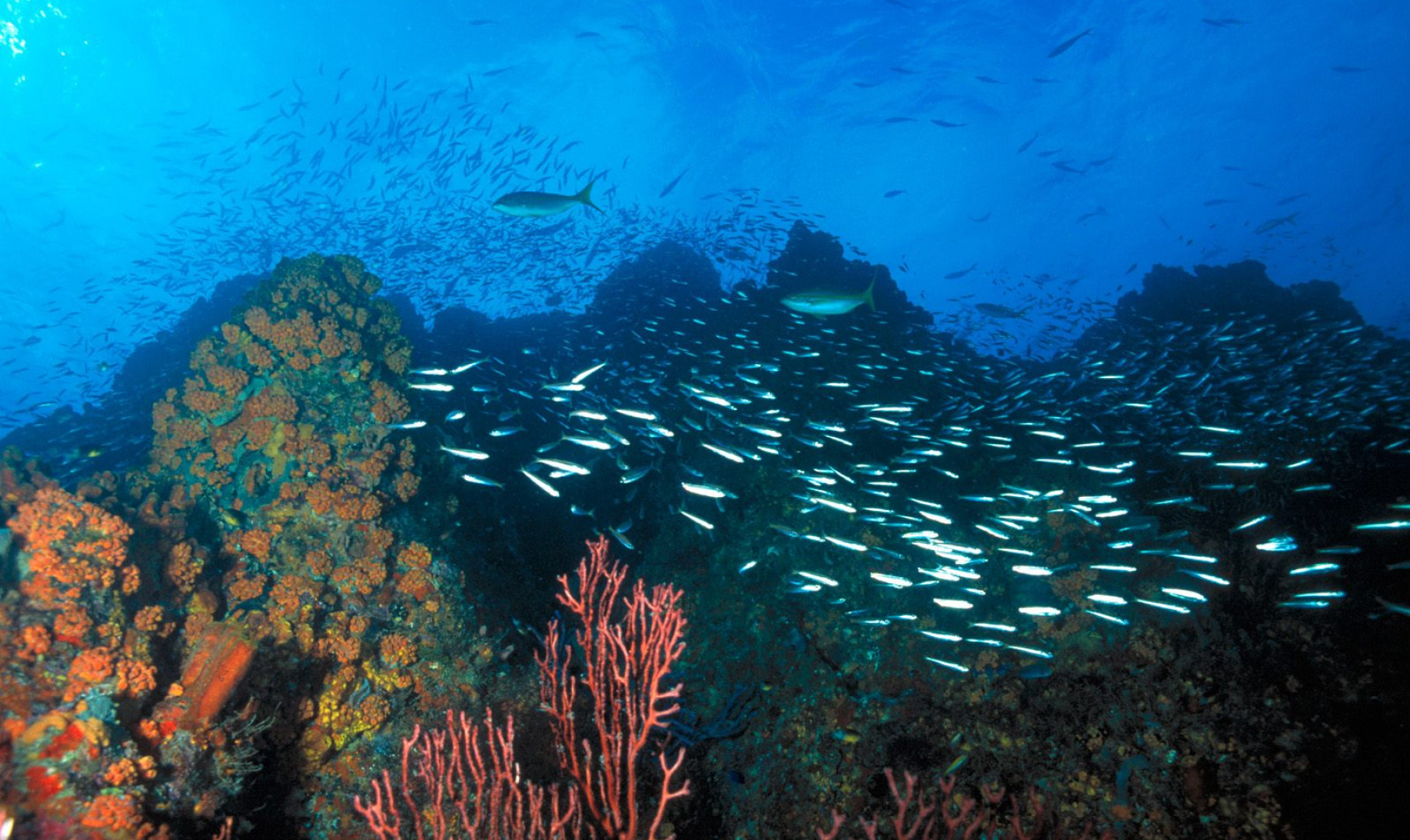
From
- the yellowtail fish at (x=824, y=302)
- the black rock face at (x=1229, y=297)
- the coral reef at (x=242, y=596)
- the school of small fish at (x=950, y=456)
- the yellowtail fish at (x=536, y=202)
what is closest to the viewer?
the coral reef at (x=242, y=596)

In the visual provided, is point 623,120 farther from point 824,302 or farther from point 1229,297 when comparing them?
point 1229,297

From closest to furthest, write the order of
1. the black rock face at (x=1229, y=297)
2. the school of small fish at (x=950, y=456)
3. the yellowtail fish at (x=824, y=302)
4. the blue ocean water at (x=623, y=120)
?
the school of small fish at (x=950, y=456), the yellowtail fish at (x=824, y=302), the black rock face at (x=1229, y=297), the blue ocean water at (x=623, y=120)

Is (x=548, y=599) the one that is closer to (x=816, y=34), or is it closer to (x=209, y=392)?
(x=209, y=392)

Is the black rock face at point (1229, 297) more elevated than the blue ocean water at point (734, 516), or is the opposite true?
the black rock face at point (1229, 297)

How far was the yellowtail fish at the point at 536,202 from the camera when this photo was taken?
8.31 m

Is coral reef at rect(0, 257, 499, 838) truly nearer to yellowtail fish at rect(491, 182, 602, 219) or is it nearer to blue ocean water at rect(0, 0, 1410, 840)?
blue ocean water at rect(0, 0, 1410, 840)

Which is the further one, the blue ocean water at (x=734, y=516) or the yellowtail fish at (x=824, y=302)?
the yellowtail fish at (x=824, y=302)

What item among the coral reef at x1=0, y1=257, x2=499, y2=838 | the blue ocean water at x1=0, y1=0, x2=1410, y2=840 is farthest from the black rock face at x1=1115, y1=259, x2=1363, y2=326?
the coral reef at x1=0, y1=257, x2=499, y2=838

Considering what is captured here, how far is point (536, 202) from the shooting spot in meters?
8.42

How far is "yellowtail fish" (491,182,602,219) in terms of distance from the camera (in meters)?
8.31

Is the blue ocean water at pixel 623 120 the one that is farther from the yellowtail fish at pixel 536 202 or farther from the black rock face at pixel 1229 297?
the yellowtail fish at pixel 536 202

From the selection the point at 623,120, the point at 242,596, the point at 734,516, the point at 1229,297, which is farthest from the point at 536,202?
the point at 623,120

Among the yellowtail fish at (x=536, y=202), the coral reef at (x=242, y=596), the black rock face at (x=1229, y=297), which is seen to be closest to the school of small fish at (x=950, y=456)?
the coral reef at (x=242, y=596)

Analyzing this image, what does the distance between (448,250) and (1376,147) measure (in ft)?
191
